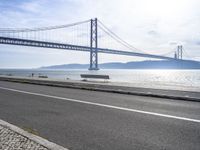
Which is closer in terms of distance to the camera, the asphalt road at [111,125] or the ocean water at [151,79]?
the asphalt road at [111,125]

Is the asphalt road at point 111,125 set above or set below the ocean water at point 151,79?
below

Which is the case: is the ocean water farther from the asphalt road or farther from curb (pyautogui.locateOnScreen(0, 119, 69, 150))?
curb (pyautogui.locateOnScreen(0, 119, 69, 150))

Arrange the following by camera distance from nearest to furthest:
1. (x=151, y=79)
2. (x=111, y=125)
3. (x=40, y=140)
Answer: (x=40, y=140) → (x=111, y=125) → (x=151, y=79)

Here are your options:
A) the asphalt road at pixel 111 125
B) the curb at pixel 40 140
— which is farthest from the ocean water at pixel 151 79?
the curb at pixel 40 140

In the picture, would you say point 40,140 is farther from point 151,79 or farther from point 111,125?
point 151,79

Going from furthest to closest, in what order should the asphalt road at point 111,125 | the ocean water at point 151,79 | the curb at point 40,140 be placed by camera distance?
the ocean water at point 151,79, the asphalt road at point 111,125, the curb at point 40,140

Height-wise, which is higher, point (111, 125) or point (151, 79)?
point (151, 79)

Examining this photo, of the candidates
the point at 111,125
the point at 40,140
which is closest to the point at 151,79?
the point at 111,125

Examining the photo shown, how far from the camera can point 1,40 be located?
61.0 m

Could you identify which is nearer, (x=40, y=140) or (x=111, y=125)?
(x=40, y=140)

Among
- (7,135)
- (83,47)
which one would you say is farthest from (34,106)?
(83,47)

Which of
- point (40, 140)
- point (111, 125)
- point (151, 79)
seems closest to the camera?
point (40, 140)

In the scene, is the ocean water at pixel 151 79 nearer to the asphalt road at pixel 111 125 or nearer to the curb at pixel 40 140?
the asphalt road at pixel 111 125

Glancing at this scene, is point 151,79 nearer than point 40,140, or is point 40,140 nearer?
point 40,140
